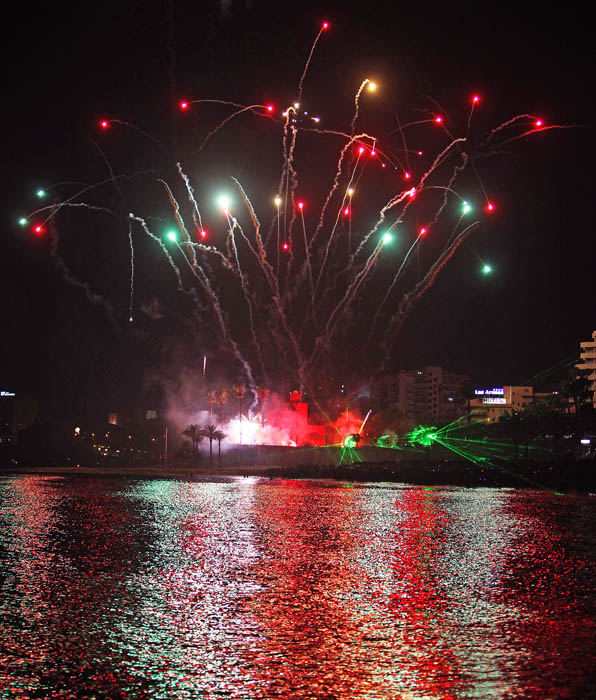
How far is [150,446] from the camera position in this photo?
91.1 m

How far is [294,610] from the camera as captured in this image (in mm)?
10930

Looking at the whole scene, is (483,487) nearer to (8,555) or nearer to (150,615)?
(8,555)

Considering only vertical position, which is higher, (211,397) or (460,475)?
(211,397)

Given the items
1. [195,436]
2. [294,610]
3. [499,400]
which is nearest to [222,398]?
[195,436]

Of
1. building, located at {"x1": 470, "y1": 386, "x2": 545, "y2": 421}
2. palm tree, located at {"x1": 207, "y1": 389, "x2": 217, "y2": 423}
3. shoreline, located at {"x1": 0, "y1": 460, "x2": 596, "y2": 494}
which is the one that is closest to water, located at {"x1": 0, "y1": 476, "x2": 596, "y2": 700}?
shoreline, located at {"x1": 0, "y1": 460, "x2": 596, "y2": 494}

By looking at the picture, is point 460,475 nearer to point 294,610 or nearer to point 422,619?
point 294,610

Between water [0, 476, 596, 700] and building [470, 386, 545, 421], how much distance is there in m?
137

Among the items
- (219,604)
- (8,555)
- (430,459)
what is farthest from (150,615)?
(430,459)

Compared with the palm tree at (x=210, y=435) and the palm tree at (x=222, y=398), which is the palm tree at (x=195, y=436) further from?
the palm tree at (x=222, y=398)

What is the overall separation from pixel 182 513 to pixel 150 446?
6635 centimetres

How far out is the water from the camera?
7773 mm

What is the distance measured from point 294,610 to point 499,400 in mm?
154578

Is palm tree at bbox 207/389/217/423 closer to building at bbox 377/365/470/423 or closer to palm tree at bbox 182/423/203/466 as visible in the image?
palm tree at bbox 182/423/203/466

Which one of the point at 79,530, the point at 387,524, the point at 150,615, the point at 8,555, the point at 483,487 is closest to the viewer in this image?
the point at 150,615
